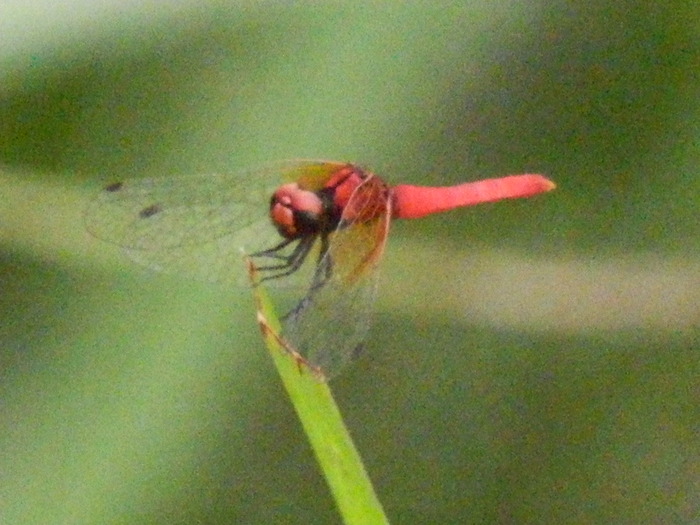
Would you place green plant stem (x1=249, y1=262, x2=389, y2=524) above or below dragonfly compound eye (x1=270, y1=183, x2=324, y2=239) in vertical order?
below

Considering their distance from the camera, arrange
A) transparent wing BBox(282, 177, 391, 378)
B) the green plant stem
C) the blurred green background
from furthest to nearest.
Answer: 1. the blurred green background
2. transparent wing BBox(282, 177, 391, 378)
3. the green plant stem

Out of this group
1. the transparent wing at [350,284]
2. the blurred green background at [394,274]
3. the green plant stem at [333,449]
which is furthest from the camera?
the blurred green background at [394,274]

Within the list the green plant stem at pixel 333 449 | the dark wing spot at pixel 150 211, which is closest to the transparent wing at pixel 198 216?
the dark wing spot at pixel 150 211

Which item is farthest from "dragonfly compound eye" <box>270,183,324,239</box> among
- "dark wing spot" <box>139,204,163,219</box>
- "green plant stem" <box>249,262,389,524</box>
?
"green plant stem" <box>249,262,389,524</box>

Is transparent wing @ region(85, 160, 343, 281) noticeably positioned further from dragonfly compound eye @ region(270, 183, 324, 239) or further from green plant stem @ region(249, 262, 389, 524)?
green plant stem @ region(249, 262, 389, 524)

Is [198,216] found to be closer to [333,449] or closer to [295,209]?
[295,209]

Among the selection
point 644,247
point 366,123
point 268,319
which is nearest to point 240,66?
point 366,123

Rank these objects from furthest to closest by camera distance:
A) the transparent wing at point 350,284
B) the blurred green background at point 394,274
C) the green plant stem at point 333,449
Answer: the blurred green background at point 394,274 → the transparent wing at point 350,284 → the green plant stem at point 333,449

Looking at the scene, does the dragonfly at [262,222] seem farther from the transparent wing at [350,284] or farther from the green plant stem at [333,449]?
the green plant stem at [333,449]

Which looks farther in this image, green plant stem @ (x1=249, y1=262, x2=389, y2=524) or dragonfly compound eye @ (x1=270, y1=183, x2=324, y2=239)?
dragonfly compound eye @ (x1=270, y1=183, x2=324, y2=239)
